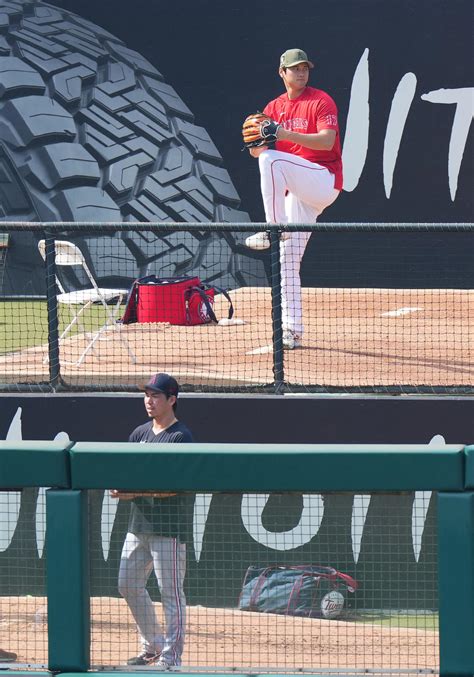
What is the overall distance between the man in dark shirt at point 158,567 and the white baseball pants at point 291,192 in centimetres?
350

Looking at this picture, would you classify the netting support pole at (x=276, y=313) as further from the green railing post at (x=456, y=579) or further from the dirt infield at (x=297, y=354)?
the green railing post at (x=456, y=579)

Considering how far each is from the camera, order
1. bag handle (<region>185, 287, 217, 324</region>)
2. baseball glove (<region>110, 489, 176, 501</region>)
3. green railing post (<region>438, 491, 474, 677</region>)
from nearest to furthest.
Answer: green railing post (<region>438, 491, 474, 677</region>)
baseball glove (<region>110, 489, 176, 501</region>)
bag handle (<region>185, 287, 217, 324</region>)

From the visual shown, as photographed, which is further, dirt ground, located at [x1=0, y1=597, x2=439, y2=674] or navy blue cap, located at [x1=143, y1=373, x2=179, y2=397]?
navy blue cap, located at [x1=143, y1=373, x2=179, y2=397]

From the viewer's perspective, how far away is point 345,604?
3213 mm

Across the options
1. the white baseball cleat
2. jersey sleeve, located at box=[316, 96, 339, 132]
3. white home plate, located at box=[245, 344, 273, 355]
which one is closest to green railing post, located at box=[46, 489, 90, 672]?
the white baseball cleat

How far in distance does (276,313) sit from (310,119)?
57.1 inches

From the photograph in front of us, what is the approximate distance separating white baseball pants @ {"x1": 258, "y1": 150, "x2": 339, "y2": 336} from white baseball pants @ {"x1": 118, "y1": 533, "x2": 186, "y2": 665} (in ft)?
11.6

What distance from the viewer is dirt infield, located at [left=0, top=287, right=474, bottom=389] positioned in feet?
20.8

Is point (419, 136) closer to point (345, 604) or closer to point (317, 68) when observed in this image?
point (317, 68)

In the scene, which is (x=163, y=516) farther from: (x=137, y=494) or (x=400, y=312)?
(x=400, y=312)

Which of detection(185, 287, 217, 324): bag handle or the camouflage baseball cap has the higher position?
the camouflage baseball cap

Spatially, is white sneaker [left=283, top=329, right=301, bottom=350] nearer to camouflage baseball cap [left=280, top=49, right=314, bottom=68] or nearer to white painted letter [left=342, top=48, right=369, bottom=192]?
camouflage baseball cap [left=280, top=49, right=314, bottom=68]

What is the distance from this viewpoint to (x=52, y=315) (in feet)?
20.3

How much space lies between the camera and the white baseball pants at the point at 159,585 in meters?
3.22
